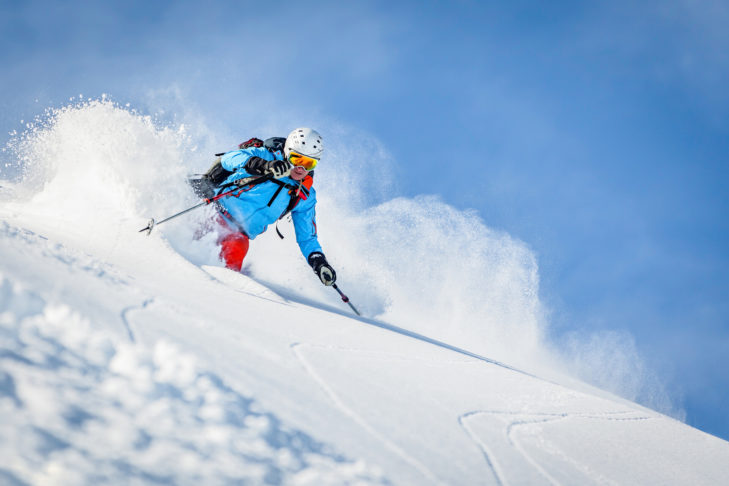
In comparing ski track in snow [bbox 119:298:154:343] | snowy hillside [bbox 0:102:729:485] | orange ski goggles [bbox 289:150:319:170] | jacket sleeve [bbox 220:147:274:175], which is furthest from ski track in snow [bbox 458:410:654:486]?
jacket sleeve [bbox 220:147:274:175]

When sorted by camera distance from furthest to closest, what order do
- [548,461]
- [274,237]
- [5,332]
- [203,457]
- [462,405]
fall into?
1. [274,237]
2. [462,405]
3. [548,461]
4. [5,332]
5. [203,457]

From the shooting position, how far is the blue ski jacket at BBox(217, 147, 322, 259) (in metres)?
5.86

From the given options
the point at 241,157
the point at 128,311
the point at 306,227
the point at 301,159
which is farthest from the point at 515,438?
the point at 241,157

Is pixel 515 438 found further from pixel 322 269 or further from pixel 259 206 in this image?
pixel 259 206

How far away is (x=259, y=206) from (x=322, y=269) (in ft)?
4.47

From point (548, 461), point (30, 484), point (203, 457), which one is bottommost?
point (30, 484)

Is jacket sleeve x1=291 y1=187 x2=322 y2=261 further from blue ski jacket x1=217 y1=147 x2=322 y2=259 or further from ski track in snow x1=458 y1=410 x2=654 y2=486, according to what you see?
ski track in snow x1=458 y1=410 x2=654 y2=486

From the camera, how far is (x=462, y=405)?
80.4 inches

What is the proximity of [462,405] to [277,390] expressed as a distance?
100 cm

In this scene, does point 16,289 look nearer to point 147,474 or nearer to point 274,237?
point 147,474

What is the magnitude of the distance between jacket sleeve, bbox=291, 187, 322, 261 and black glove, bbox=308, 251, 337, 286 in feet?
0.57

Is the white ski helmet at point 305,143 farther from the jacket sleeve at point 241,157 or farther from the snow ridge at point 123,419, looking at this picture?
the snow ridge at point 123,419

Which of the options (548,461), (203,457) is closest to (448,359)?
(548,461)

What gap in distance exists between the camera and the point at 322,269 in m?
5.84
